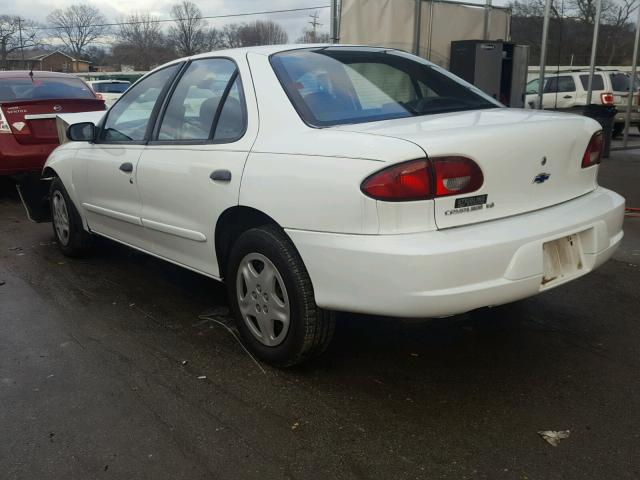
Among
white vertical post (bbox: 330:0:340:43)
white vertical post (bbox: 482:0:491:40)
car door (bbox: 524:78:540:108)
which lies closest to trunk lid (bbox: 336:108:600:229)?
white vertical post (bbox: 330:0:340:43)

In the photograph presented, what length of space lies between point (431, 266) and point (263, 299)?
101 cm

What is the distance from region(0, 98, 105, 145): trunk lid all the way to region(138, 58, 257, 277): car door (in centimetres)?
455

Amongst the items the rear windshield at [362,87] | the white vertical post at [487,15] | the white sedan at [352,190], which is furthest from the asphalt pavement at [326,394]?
the white vertical post at [487,15]

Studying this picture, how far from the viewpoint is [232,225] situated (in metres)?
3.32

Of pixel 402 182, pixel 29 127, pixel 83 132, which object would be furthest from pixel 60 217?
pixel 402 182

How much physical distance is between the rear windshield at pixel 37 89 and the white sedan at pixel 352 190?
16.3 feet

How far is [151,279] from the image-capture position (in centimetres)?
486

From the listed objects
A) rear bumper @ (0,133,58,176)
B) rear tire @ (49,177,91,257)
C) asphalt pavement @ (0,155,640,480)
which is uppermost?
rear bumper @ (0,133,58,176)

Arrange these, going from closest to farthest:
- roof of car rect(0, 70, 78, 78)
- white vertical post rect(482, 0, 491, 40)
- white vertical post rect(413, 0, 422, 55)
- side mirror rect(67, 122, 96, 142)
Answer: side mirror rect(67, 122, 96, 142)
roof of car rect(0, 70, 78, 78)
white vertical post rect(413, 0, 422, 55)
white vertical post rect(482, 0, 491, 40)

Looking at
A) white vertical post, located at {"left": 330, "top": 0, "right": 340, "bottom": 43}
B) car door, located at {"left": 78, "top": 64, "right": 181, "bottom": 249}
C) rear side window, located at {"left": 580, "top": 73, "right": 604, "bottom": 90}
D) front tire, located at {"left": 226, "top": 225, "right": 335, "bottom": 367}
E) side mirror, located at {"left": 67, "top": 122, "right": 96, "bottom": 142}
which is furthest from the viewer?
rear side window, located at {"left": 580, "top": 73, "right": 604, "bottom": 90}

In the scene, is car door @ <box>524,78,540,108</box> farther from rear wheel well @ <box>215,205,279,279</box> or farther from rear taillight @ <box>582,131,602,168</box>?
rear wheel well @ <box>215,205,279,279</box>

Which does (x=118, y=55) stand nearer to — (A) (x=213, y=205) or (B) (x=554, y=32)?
(B) (x=554, y=32)

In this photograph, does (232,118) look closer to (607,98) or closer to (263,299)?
(263,299)

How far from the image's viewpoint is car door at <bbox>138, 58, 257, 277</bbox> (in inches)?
127
